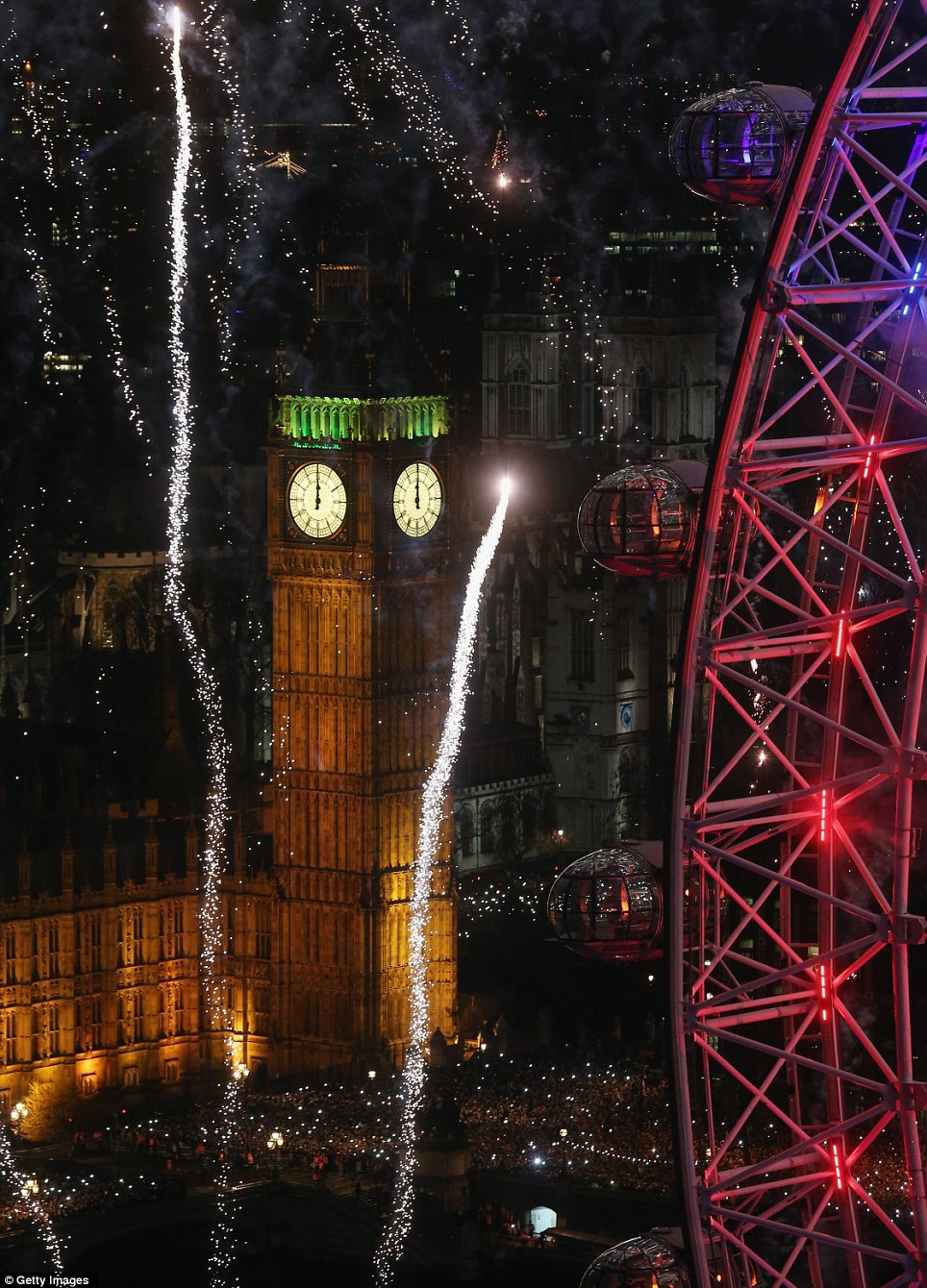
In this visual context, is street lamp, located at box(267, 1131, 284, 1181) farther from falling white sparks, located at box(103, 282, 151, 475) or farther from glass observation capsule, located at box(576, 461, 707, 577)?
falling white sparks, located at box(103, 282, 151, 475)

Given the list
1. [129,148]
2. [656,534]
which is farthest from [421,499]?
[656,534]

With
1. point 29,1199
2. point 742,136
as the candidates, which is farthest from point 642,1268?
point 29,1199

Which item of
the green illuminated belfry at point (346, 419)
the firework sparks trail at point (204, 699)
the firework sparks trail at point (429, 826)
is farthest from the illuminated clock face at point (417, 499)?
the firework sparks trail at point (204, 699)

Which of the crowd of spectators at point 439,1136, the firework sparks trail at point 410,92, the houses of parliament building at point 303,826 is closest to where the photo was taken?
the crowd of spectators at point 439,1136

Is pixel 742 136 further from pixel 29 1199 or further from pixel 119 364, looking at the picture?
pixel 119 364

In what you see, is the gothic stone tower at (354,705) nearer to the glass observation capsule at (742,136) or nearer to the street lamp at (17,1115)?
the street lamp at (17,1115)

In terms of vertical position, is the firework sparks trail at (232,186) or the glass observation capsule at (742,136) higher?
the firework sparks trail at (232,186)

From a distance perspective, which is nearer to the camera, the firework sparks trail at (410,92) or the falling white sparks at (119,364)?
the firework sparks trail at (410,92)
